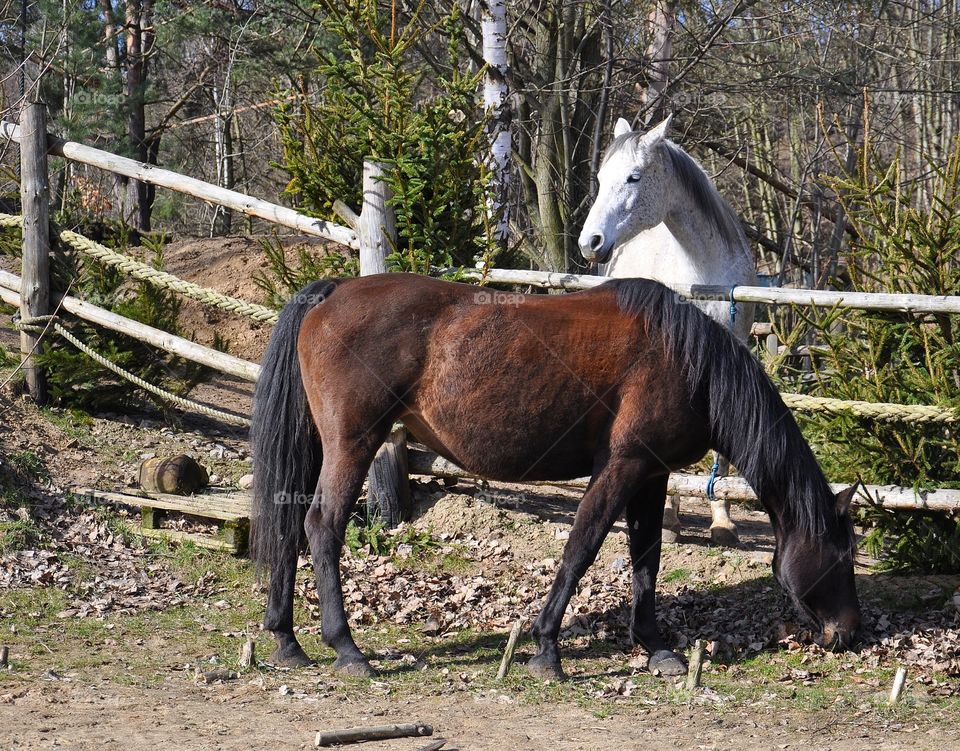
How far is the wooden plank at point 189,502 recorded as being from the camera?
562 cm

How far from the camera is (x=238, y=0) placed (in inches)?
534

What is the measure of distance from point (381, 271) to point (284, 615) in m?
2.12

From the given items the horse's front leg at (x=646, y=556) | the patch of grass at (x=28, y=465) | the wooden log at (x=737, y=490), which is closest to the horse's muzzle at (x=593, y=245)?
the wooden log at (x=737, y=490)

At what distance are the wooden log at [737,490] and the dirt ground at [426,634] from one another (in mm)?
226

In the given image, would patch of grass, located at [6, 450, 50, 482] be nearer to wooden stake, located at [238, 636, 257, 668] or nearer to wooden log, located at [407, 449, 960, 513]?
wooden log, located at [407, 449, 960, 513]

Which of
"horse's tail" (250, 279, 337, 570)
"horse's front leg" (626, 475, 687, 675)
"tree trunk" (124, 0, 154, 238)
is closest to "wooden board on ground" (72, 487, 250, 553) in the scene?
"horse's tail" (250, 279, 337, 570)

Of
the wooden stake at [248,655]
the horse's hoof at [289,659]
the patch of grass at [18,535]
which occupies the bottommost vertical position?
the horse's hoof at [289,659]

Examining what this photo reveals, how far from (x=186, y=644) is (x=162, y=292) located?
312 centimetres

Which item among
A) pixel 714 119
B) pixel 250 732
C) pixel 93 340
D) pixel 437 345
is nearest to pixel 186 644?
pixel 250 732

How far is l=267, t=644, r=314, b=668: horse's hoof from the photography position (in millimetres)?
4230

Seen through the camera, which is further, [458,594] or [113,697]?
[458,594]

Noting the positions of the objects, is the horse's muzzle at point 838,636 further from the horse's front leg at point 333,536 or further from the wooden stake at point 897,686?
the horse's front leg at point 333,536

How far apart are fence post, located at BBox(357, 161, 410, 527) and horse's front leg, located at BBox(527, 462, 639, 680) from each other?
5.85ft

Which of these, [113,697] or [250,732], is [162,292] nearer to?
[113,697]
